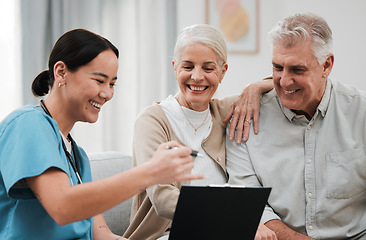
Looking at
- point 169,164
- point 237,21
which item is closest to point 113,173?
point 169,164

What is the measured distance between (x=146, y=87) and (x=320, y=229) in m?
2.12

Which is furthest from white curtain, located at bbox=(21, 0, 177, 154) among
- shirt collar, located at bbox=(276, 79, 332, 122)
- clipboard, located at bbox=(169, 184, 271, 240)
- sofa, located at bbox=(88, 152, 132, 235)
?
Answer: clipboard, located at bbox=(169, 184, 271, 240)

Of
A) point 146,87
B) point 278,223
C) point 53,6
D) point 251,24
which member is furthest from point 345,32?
point 278,223

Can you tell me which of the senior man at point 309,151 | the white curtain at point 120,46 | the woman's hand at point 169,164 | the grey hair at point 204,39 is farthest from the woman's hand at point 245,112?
the white curtain at point 120,46

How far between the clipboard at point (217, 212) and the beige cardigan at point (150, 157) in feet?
1.13

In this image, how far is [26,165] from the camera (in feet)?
3.84

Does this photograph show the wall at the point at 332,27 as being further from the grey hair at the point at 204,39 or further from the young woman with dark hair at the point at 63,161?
the young woman with dark hair at the point at 63,161

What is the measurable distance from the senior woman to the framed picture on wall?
213 cm

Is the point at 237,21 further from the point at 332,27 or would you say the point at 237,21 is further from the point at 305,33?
the point at 305,33

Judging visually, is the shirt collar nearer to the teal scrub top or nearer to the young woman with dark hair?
the young woman with dark hair

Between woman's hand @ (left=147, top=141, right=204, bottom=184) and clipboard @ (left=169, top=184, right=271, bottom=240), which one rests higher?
woman's hand @ (left=147, top=141, right=204, bottom=184)

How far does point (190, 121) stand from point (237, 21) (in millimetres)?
2321

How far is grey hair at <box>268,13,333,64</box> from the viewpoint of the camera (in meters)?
1.82

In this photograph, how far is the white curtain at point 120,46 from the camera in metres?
3.05
